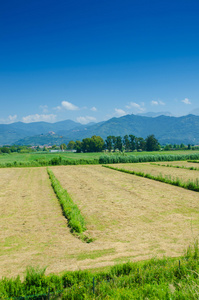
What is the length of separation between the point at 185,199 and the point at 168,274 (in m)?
11.4

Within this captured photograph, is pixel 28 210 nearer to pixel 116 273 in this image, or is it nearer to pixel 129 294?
pixel 116 273

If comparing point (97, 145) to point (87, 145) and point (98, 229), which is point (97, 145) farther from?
point (98, 229)

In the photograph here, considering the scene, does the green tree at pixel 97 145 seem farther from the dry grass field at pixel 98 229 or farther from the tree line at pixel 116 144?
the dry grass field at pixel 98 229

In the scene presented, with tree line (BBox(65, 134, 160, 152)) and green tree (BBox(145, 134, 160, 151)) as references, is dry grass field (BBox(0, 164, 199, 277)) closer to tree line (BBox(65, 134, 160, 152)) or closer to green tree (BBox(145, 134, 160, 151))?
tree line (BBox(65, 134, 160, 152))

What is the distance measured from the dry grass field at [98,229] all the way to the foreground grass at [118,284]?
3.87 feet

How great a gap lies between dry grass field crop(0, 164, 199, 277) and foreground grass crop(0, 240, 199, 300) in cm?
118

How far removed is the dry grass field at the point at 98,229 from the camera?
8.45m

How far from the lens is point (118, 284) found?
20.5 ft

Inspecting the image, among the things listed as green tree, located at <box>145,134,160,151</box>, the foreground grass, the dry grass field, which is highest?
green tree, located at <box>145,134,160,151</box>

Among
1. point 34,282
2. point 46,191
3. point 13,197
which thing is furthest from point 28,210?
point 34,282

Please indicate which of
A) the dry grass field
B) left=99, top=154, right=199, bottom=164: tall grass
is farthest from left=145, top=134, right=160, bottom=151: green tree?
the dry grass field

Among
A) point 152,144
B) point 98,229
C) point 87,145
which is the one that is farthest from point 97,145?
point 98,229

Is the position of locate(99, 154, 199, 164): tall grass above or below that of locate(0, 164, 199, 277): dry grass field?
above

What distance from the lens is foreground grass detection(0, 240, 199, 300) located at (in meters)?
5.79
